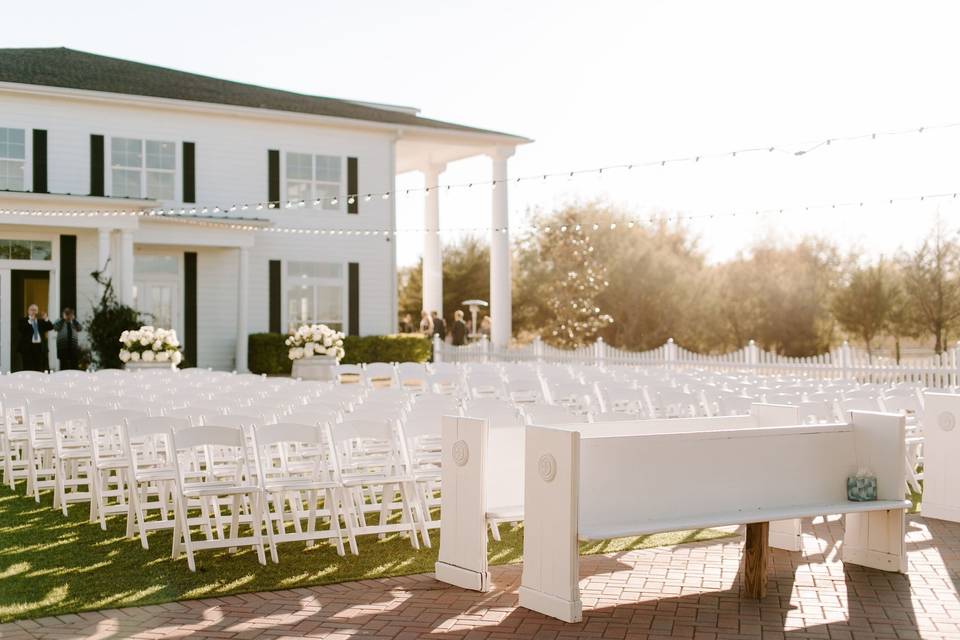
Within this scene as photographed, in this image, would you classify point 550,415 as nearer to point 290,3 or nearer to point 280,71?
point 290,3

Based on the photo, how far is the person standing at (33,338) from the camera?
70.1 feet

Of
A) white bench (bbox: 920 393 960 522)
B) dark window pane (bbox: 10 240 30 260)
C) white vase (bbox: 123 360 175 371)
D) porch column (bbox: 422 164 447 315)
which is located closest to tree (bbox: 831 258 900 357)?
porch column (bbox: 422 164 447 315)

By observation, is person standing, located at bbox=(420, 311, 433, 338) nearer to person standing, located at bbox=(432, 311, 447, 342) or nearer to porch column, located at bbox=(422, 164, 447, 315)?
person standing, located at bbox=(432, 311, 447, 342)

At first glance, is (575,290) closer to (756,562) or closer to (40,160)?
(40,160)

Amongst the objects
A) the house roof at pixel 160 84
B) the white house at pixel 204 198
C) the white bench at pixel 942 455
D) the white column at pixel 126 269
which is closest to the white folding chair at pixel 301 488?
the white bench at pixel 942 455

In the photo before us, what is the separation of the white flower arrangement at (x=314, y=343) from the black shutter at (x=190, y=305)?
2.82 m

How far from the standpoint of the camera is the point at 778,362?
64.6 feet

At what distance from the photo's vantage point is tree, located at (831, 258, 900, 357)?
123ft

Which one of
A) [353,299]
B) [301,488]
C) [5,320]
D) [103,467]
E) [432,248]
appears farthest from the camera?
[432,248]

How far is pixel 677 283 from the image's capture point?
40.9 m

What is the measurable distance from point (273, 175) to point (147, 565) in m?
20.1

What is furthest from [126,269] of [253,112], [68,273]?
[253,112]

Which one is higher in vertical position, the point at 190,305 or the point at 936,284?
the point at 936,284

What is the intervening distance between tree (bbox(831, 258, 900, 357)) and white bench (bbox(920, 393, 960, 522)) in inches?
1184
